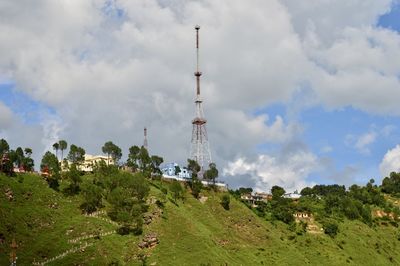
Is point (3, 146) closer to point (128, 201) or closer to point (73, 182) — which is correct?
point (73, 182)

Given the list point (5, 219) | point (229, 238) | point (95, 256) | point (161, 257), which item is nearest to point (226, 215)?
point (229, 238)

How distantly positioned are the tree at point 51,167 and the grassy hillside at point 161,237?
2.52 m

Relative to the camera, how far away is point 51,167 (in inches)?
6998

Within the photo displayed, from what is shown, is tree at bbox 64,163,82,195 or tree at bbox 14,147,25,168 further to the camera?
tree at bbox 14,147,25,168

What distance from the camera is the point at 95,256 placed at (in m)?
142

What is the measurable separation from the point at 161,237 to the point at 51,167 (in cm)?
4522

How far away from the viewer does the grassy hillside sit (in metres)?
145

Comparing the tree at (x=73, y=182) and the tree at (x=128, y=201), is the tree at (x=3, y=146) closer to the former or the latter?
the tree at (x=73, y=182)

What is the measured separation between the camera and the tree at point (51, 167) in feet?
573

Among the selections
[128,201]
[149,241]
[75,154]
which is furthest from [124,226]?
[75,154]

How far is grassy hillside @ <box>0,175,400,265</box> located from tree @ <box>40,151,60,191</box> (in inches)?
99.1

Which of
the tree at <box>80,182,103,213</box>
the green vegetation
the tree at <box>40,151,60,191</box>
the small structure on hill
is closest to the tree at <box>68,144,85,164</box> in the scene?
the green vegetation

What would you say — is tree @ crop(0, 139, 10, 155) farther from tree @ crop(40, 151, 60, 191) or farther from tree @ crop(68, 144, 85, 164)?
tree @ crop(68, 144, 85, 164)

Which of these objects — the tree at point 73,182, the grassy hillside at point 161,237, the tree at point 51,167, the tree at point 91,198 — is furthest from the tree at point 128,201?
the tree at point 51,167
